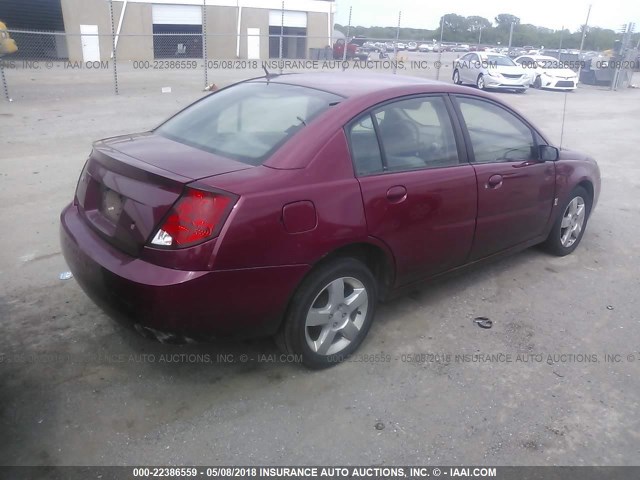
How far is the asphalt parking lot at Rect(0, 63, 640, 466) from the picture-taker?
2.73 m

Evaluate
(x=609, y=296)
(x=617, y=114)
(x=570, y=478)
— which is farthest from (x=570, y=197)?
(x=617, y=114)

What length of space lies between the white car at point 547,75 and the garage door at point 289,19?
1861 cm

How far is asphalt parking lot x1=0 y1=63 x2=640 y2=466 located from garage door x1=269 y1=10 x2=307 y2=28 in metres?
35.4

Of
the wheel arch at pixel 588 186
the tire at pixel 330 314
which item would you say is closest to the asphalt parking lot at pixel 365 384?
the tire at pixel 330 314

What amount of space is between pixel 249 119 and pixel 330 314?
4.22 feet

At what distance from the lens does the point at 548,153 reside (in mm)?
4418

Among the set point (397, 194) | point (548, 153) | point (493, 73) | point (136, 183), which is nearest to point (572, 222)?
point (548, 153)

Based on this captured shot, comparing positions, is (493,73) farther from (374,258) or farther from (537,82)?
(374,258)

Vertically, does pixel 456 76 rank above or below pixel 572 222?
below

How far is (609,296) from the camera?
4438 millimetres

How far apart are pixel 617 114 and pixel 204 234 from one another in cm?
1650

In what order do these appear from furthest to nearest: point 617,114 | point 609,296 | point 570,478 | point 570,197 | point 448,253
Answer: point 617,114 → point 570,197 → point 609,296 → point 448,253 → point 570,478

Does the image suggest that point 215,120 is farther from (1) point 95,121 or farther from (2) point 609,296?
(1) point 95,121

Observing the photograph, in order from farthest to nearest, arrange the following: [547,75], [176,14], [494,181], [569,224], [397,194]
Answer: [176,14]
[547,75]
[569,224]
[494,181]
[397,194]
